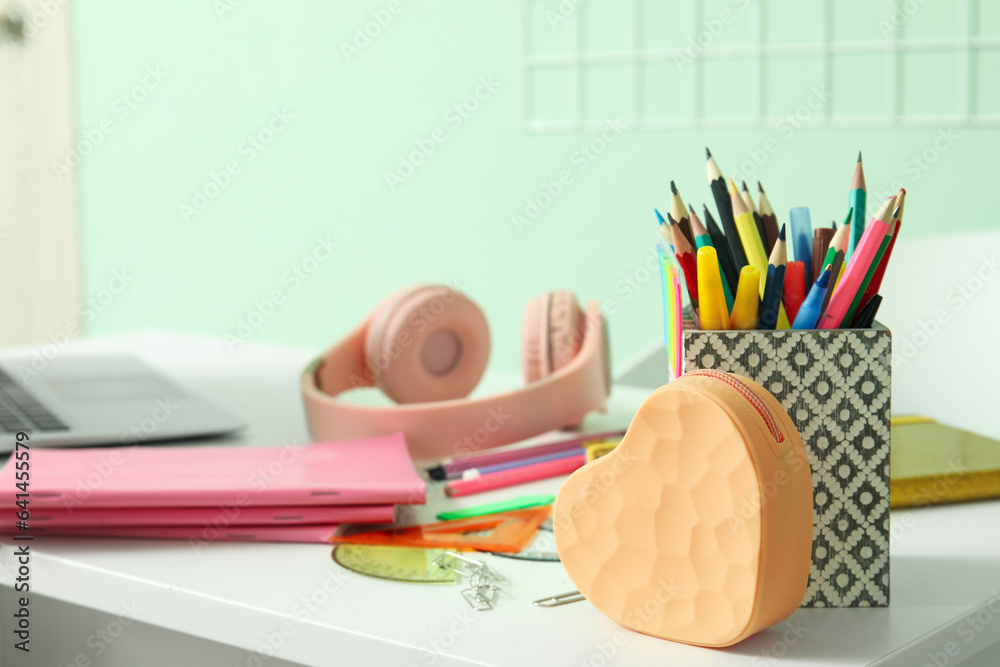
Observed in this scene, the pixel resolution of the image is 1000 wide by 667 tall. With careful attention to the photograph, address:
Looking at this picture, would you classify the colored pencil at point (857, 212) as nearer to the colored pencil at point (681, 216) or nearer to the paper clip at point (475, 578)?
the colored pencil at point (681, 216)

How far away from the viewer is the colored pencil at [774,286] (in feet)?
1.70

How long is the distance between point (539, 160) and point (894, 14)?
766 mm

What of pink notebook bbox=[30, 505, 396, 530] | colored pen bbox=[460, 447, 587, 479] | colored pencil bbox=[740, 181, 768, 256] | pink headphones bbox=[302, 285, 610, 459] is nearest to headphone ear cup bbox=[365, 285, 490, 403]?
pink headphones bbox=[302, 285, 610, 459]

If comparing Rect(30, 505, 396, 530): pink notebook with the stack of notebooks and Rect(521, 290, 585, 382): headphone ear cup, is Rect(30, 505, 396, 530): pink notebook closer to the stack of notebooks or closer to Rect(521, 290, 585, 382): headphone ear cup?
the stack of notebooks

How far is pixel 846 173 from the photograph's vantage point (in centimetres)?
174

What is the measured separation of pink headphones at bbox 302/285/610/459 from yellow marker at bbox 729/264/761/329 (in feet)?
1.07

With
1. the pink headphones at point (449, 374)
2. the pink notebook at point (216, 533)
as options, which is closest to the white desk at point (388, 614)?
the pink notebook at point (216, 533)

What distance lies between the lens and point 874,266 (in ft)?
1.73

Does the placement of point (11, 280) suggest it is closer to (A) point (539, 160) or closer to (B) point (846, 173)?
(A) point (539, 160)

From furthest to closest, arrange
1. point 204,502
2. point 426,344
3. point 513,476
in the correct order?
point 426,344, point 513,476, point 204,502

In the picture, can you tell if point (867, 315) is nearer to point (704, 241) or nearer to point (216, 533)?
point (704, 241)

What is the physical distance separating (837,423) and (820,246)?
0.33 ft

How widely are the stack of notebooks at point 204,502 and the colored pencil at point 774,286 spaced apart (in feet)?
0.81

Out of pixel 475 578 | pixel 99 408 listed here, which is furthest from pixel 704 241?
pixel 99 408
